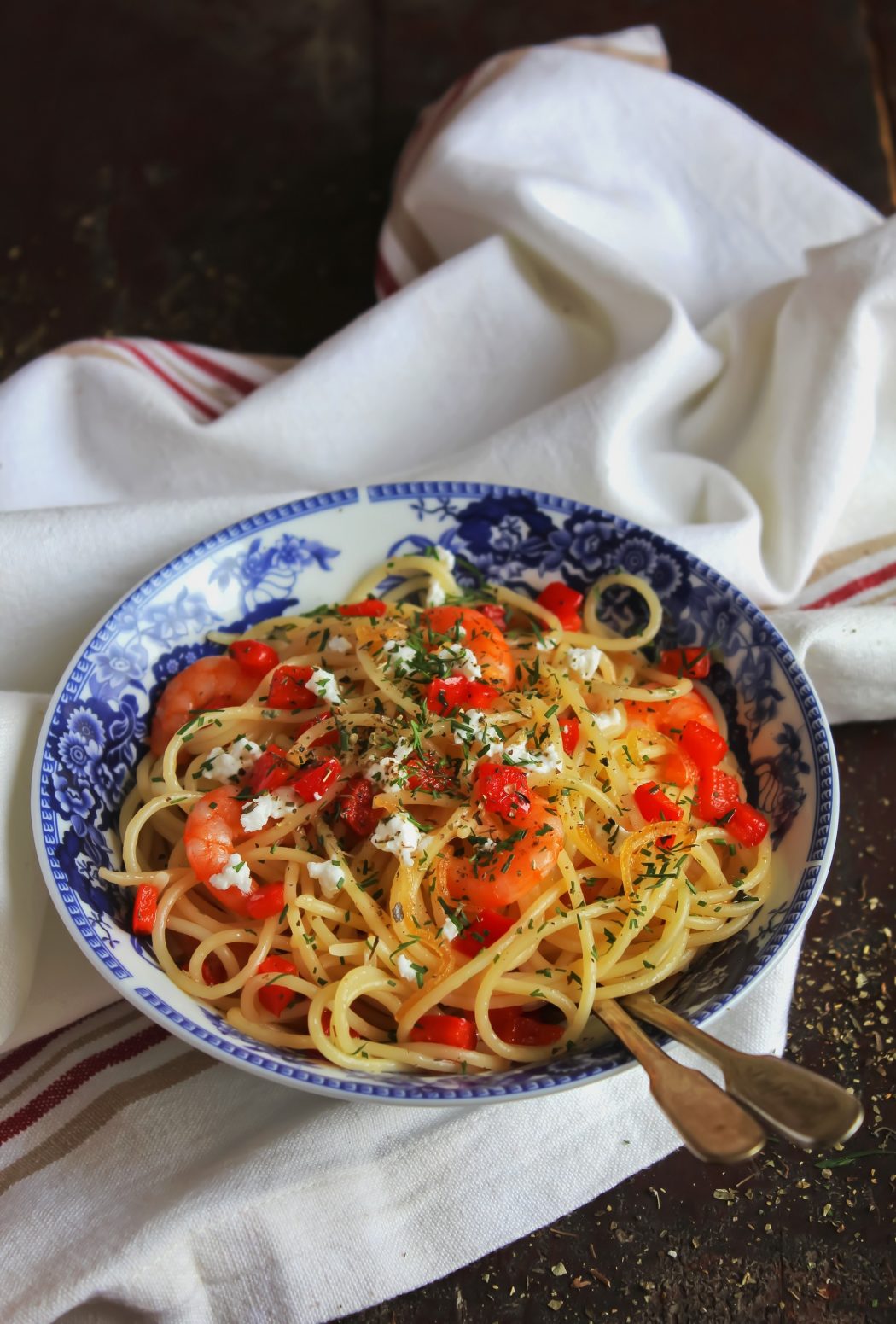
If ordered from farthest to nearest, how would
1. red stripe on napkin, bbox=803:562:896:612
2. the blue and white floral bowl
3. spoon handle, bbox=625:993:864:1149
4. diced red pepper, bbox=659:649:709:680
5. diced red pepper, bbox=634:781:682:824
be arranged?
1. red stripe on napkin, bbox=803:562:896:612
2. diced red pepper, bbox=659:649:709:680
3. diced red pepper, bbox=634:781:682:824
4. the blue and white floral bowl
5. spoon handle, bbox=625:993:864:1149

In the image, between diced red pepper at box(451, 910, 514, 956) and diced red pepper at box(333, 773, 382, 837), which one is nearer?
diced red pepper at box(451, 910, 514, 956)

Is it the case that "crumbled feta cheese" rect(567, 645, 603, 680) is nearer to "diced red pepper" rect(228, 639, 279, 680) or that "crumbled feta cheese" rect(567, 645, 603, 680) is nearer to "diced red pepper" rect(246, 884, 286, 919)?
"diced red pepper" rect(228, 639, 279, 680)

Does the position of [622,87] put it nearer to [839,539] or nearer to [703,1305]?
[839,539]

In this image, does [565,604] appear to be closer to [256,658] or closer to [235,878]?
[256,658]

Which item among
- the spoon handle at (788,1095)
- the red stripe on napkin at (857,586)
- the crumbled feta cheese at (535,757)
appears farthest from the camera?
the red stripe on napkin at (857,586)

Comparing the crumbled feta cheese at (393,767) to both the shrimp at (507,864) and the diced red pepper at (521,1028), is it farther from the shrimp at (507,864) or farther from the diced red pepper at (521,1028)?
the diced red pepper at (521,1028)

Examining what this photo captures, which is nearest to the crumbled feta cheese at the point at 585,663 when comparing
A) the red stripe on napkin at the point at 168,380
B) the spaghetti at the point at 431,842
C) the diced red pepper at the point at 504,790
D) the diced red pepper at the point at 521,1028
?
the spaghetti at the point at 431,842

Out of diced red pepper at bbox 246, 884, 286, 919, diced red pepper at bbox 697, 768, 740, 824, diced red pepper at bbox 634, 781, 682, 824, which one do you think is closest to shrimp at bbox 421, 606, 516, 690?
diced red pepper at bbox 634, 781, 682, 824
